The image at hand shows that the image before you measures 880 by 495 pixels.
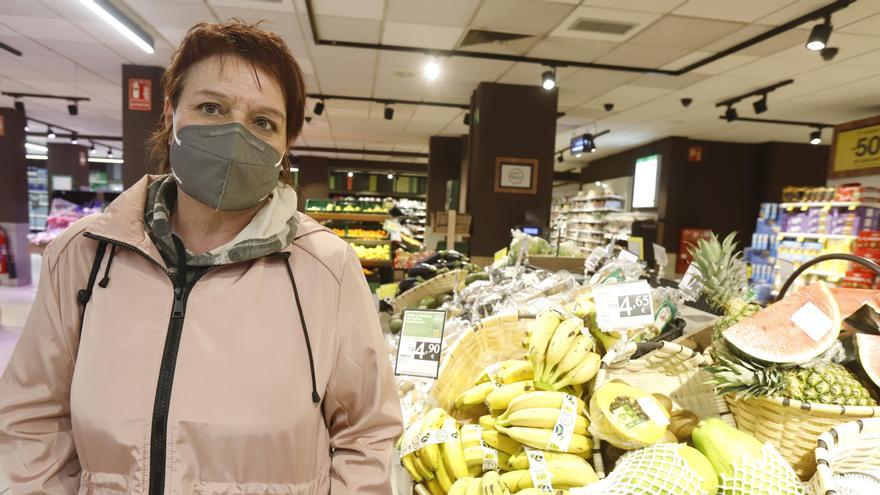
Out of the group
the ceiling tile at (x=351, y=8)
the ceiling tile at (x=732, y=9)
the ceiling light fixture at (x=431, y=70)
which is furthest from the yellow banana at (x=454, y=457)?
the ceiling light fixture at (x=431, y=70)

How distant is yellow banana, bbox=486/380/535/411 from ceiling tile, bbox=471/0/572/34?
3726 millimetres

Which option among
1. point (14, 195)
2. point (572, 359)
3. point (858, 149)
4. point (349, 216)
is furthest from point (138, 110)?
point (858, 149)

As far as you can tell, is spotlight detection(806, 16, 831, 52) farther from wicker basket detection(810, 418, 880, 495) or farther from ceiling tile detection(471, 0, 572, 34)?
wicker basket detection(810, 418, 880, 495)

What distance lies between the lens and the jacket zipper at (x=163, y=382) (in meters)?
0.89

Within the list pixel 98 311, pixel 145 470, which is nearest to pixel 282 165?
pixel 98 311

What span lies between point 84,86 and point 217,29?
28.9ft

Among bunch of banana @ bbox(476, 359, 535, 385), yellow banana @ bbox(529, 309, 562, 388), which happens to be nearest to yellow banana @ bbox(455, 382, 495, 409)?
bunch of banana @ bbox(476, 359, 535, 385)

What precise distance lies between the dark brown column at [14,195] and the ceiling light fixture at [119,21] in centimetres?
592

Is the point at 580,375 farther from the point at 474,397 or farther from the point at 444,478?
the point at 444,478

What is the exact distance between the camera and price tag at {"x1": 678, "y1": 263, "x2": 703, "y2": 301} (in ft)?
6.08

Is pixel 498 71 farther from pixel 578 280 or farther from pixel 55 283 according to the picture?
pixel 55 283

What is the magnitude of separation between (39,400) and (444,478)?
93 centimetres

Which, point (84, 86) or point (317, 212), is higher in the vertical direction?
point (84, 86)

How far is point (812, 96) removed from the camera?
702 centimetres
